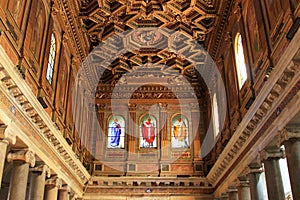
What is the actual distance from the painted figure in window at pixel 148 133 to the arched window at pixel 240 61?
24.0 ft

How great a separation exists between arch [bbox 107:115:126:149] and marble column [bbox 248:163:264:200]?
8.63 metres

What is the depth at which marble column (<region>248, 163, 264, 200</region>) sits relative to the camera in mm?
12078

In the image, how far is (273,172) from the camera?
10789mm

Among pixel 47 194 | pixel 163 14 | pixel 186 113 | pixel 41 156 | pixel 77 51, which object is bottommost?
pixel 47 194

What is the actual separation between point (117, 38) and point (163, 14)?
2.60 m

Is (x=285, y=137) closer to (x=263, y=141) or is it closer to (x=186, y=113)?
(x=263, y=141)

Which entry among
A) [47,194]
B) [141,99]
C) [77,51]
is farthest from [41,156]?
[141,99]

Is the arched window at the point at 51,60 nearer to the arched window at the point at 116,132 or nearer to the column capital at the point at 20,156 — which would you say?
the column capital at the point at 20,156

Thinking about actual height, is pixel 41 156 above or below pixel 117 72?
below

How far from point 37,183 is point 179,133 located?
9644 mm

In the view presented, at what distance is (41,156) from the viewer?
11.8 m

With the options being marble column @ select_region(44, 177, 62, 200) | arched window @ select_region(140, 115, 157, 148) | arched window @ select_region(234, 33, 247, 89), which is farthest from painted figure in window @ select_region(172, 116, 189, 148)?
marble column @ select_region(44, 177, 62, 200)

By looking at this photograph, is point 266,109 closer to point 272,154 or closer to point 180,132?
point 272,154

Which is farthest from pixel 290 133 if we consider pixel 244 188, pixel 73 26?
pixel 73 26
